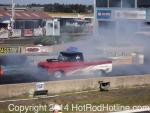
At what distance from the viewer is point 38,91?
68.3ft

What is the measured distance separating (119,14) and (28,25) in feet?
50.3

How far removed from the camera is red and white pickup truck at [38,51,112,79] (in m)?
26.9

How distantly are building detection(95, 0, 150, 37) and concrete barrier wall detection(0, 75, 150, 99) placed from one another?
3328 cm

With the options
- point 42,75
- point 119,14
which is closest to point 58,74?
point 42,75

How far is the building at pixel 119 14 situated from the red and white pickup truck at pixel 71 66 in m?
30.0

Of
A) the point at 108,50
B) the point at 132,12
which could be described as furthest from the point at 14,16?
the point at 108,50

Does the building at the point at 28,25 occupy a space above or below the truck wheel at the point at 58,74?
above

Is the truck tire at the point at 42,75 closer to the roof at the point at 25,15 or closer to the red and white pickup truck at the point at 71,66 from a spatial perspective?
the red and white pickup truck at the point at 71,66

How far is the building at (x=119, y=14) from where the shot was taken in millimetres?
60094

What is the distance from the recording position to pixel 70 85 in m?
22.6

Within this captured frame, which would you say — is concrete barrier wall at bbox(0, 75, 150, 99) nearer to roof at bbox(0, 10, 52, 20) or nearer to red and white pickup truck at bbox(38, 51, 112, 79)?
red and white pickup truck at bbox(38, 51, 112, 79)

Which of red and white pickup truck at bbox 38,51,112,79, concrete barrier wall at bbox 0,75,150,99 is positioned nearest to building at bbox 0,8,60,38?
red and white pickup truck at bbox 38,51,112,79

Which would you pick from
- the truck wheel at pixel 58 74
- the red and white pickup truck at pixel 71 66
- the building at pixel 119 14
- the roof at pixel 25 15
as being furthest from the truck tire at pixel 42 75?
the roof at pixel 25 15

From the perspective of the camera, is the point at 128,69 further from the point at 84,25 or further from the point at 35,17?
the point at 84,25
